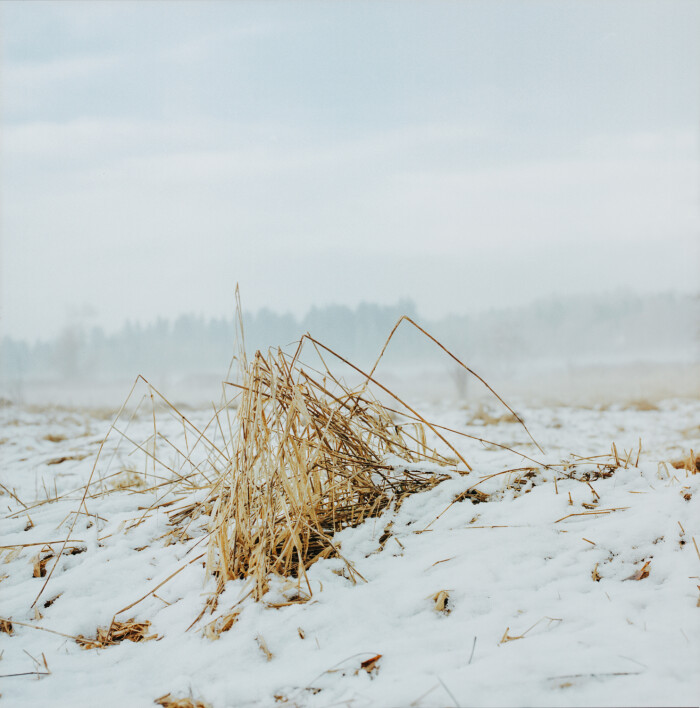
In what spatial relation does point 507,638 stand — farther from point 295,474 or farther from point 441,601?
point 295,474

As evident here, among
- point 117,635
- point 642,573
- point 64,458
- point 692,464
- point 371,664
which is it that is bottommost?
point 64,458

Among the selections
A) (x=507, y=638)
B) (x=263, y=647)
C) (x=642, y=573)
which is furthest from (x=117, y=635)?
(x=642, y=573)

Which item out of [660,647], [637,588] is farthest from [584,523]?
[660,647]

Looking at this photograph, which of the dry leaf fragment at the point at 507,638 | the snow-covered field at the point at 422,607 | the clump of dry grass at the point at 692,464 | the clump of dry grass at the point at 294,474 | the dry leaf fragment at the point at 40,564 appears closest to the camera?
the snow-covered field at the point at 422,607

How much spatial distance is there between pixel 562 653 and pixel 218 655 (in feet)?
2.61

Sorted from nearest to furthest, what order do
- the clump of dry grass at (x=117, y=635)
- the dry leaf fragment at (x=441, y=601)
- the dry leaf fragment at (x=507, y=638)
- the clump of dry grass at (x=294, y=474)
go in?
the dry leaf fragment at (x=507, y=638) < the dry leaf fragment at (x=441, y=601) < the clump of dry grass at (x=117, y=635) < the clump of dry grass at (x=294, y=474)

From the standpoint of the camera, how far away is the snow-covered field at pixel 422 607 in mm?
1096

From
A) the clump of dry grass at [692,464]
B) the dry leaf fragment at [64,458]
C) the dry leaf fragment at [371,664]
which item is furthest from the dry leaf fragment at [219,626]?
the dry leaf fragment at [64,458]

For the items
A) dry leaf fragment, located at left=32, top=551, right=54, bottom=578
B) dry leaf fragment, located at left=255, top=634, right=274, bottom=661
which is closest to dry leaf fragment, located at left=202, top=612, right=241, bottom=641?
dry leaf fragment, located at left=255, top=634, right=274, bottom=661

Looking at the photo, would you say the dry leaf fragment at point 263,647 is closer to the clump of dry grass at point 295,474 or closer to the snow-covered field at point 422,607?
the snow-covered field at point 422,607

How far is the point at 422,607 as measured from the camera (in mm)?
1398

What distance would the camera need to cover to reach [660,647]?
110 centimetres

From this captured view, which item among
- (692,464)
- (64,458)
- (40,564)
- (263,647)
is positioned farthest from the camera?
(64,458)

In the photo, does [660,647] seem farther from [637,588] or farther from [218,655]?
[218,655]
